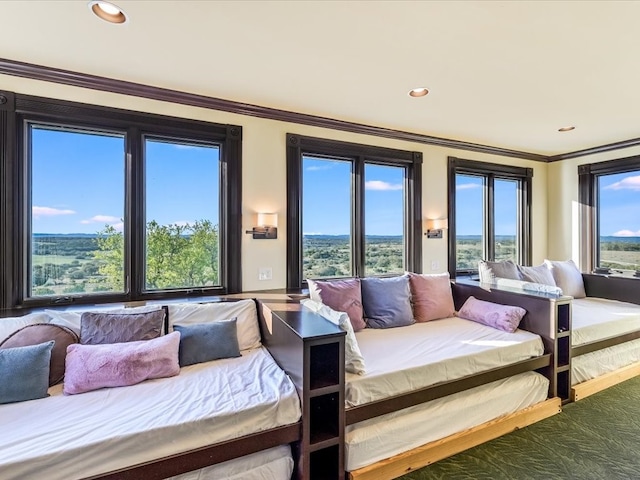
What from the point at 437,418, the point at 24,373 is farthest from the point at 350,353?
the point at 24,373

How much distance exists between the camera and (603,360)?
3166 millimetres

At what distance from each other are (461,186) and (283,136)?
259 centimetres

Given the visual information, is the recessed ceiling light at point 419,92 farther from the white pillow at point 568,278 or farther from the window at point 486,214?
the white pillow at point 568,278

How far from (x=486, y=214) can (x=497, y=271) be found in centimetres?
116

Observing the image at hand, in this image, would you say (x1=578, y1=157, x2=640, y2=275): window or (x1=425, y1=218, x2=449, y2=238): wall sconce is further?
(x1=578, y1=157, x2=640, y2=275): window

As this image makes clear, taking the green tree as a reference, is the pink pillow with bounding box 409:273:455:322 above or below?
below

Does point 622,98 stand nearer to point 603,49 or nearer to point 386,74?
point 603,49

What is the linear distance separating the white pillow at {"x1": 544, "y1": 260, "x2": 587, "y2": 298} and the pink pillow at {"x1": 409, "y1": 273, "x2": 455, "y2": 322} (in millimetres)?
1794

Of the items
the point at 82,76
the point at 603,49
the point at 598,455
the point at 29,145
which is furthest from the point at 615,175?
the point at 29,145

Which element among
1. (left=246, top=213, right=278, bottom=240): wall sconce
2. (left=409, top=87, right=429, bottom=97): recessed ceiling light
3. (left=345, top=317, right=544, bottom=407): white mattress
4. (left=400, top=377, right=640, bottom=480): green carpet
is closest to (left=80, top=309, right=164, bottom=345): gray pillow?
(left=246, top=213, right=278, bottom=240): wall sconce

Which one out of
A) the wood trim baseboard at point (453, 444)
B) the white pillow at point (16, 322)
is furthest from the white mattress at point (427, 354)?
the white pillow at point (16, 322)

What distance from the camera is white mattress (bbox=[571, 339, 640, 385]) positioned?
2988 millimetres

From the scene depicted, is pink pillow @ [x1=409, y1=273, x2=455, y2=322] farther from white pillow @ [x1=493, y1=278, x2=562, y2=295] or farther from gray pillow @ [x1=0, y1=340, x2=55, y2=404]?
gray pillow @ [x1=0, y1=340, x2=55, y2=404]

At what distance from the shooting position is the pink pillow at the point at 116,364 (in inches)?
75.1
